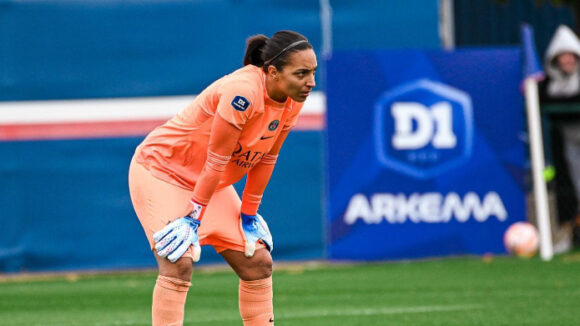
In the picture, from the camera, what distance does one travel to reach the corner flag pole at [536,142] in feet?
36.6

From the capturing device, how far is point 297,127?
36.3ft

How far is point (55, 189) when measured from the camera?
35.6ft

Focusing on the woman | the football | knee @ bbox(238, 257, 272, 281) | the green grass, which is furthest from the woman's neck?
the football

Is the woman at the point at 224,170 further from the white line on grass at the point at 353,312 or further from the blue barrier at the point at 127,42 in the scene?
the blue barrier at the point at 127,42

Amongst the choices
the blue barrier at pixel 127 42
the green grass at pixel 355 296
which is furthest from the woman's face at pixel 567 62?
the blue barrier at pixel 127 42

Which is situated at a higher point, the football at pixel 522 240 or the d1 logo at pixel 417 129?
the d1 logo at pixel 417 129

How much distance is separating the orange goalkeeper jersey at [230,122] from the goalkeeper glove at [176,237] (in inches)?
11.2

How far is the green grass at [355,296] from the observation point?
7496 mm

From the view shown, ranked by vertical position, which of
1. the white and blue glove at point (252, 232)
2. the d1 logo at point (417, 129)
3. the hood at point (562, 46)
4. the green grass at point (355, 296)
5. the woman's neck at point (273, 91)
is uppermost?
the woman's neck at point (273, 91)

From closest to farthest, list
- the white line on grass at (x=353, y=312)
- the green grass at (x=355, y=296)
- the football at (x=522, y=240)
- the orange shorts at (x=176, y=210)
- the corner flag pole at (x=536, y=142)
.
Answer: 1. the orange shorts at (x=176, y=210)
2. the green grass at (x=355, y=296)
3. the white line on grass at (x=353, y=312)
4. the football at (x=522, y=240)
5. the corner flag pole at (x=536, y=142)

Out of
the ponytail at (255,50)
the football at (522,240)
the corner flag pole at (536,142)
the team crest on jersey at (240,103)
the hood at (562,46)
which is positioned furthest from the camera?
the hood at (562,46)

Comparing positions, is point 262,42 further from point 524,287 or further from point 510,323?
point 524,287

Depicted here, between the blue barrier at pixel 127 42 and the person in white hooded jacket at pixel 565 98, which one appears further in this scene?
the person in white hooded jacket at pixel 565 98

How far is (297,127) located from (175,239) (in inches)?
242
